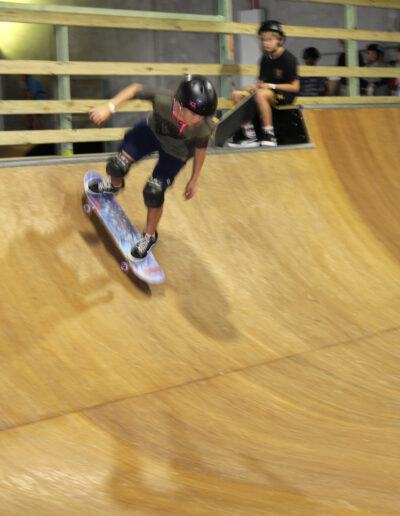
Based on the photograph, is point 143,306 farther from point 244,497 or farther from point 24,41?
point 24,41

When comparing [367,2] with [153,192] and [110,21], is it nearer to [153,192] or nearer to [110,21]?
[110,21]

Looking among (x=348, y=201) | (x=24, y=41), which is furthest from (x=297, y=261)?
(x=24, y=41)

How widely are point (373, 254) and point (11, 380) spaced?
3774mm

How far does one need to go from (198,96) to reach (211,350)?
1.67 m

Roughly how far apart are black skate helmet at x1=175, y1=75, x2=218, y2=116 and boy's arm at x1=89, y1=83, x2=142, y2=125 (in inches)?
22.4

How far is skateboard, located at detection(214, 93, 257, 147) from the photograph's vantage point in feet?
24.2

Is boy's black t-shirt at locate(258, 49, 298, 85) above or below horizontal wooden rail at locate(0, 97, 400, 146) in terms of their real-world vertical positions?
above

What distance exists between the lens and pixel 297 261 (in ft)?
18.4

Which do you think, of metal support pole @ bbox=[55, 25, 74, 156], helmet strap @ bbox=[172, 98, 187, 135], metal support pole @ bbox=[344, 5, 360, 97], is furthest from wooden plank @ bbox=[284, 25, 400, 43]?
helmet strap @ bbox=[172, 98, 187, 135]

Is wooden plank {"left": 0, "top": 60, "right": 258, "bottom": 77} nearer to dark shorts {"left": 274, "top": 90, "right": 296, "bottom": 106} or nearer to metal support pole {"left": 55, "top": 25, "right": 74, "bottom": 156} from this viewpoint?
metal support pole {"left": 55, "top": 25, "right": 74, "bottom": 156}

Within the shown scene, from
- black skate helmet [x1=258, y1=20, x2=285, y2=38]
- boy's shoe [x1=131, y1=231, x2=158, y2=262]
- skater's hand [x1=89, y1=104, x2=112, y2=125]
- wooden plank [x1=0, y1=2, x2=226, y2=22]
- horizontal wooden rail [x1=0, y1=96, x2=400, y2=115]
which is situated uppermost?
wooden plank [x1=0, y1=2, x2=226, y2=22]

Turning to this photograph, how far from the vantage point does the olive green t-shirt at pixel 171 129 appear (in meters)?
4.48

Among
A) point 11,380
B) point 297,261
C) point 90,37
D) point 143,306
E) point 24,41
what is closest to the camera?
point 11,380

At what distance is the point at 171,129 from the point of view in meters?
4.59
